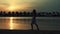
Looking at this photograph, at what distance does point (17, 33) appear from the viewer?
17.3 m

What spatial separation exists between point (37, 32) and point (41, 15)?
85.0 m

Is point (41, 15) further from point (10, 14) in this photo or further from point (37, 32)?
point (37, 32)

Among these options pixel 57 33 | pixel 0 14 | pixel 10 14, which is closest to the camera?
pixel 57 33

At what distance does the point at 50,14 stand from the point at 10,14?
17.6m

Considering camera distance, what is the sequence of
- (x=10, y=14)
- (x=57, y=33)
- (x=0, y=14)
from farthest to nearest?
(x=10, y=14), (x=0, y=14), (x=57, y=33)

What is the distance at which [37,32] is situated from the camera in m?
17.7

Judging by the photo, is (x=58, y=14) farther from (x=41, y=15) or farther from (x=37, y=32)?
(x=37, y=32)

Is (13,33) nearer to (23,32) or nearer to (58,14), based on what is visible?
(23,32)

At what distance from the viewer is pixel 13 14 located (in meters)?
102

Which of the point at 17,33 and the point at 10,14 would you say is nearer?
the point at 17,33

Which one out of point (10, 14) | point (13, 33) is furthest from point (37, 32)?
point (10, 14)

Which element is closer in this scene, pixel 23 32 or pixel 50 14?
pixel 23 32

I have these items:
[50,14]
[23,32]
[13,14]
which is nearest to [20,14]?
[13,14]

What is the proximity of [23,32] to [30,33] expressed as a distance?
0.60 meters
